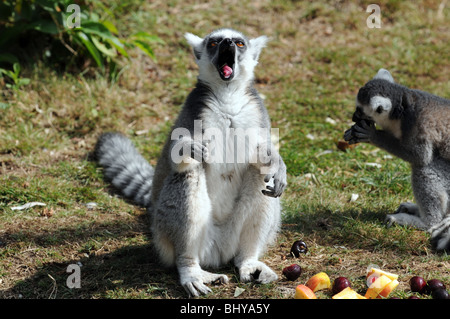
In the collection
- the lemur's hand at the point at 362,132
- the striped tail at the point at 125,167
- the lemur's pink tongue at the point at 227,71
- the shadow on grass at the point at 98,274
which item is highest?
the lemur's pink tongue at the point at 227,71

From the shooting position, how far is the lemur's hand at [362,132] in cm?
507

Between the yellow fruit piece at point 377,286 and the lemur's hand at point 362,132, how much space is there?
1808 millimetres

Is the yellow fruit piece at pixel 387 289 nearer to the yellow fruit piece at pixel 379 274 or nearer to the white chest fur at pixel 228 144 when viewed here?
the yellow fruit piece at pixel 379 274

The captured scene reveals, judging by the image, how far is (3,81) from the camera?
285 inches

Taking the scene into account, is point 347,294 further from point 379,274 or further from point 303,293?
point 379,274

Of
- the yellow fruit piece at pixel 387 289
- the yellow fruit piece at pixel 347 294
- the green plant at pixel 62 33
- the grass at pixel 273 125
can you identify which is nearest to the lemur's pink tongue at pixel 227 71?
the grass at pixel 273 125

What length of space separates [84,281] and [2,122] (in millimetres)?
3493

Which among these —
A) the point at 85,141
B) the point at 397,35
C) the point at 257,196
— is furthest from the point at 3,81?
the point at 397,35

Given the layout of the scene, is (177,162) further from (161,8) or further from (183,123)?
(161,8)

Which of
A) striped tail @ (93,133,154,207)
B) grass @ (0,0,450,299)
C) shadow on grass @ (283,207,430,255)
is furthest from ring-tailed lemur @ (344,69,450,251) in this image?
striped tail @ (93,133,154,207)

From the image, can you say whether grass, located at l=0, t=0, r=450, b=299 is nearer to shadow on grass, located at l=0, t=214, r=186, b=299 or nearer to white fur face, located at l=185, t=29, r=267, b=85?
shadow on grass, located at l=0, t=214, r=186, b=299

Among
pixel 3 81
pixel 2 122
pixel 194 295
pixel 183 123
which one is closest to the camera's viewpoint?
pixel 194 295

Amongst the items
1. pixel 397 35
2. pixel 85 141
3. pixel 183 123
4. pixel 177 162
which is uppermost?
pixel 397 35

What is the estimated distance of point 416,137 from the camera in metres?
4.82
